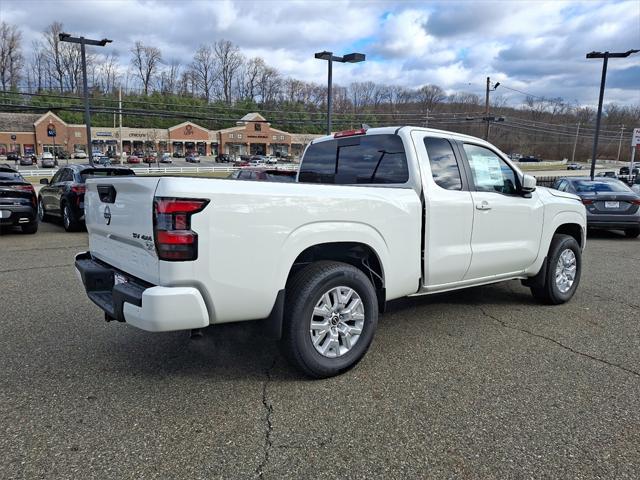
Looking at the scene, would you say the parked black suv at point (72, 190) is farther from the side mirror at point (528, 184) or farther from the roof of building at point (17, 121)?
the roof of building at point (17, 121)

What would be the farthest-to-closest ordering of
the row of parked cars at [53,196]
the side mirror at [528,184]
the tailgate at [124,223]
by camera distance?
the row of parked cars at [53,196] < the side mirror at [528,184] < the tailgate at [124,223]

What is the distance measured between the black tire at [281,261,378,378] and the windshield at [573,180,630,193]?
10.1 meters

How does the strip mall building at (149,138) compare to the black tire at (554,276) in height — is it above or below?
above

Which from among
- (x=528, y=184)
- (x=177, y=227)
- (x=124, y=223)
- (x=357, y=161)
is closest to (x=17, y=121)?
(x=357, y=161)

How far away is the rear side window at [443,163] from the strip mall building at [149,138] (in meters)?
68.5

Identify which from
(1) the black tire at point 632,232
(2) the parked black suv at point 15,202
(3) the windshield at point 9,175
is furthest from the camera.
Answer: (1) the black tire at point 632,232

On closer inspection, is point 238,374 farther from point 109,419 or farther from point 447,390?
point 447,390

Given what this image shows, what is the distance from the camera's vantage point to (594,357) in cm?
388

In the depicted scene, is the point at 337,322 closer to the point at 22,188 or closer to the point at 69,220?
the point at 22,188

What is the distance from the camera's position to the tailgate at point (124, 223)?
2.84m

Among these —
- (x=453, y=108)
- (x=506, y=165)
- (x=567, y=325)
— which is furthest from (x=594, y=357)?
(x=453, y=108)

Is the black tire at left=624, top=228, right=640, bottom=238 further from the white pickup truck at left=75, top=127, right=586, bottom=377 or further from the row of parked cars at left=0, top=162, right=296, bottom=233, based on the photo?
the row of parked cars at left=0, top=162, right=296, bottom=233

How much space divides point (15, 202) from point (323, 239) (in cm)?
900

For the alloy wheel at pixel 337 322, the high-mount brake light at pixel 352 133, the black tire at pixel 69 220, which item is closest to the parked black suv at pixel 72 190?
the black tire at pixel 69 220
